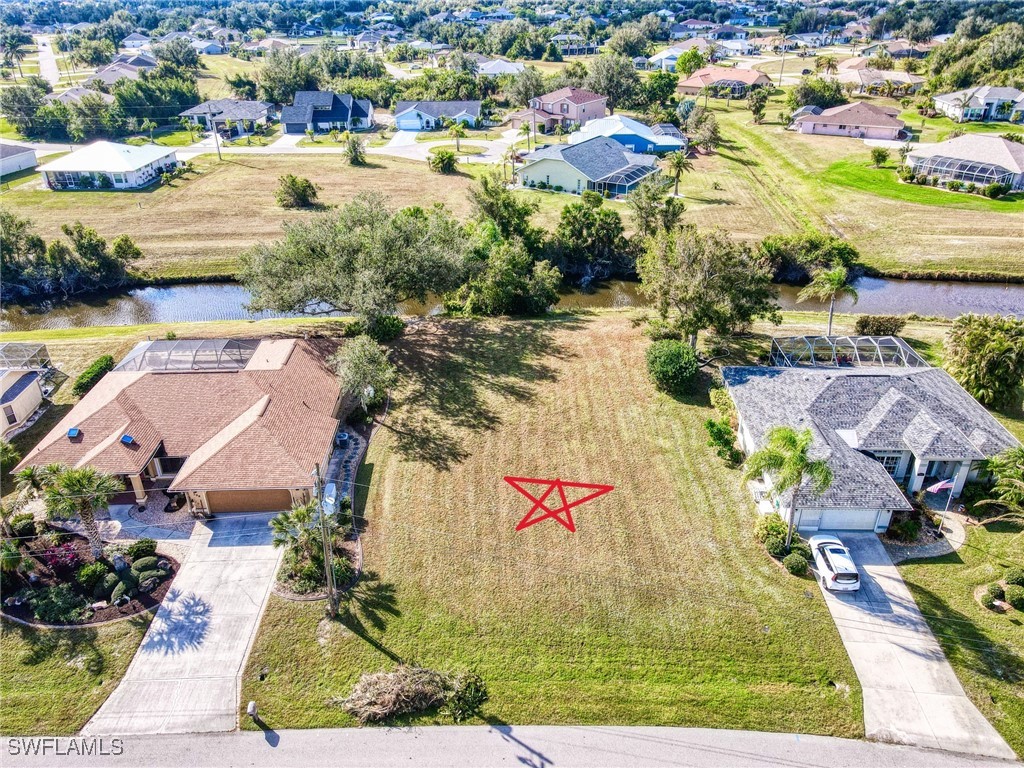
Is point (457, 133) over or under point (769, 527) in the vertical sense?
over

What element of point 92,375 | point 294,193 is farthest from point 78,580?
point 294,193

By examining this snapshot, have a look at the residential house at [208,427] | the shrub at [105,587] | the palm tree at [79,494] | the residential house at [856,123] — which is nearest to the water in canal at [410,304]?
the residential house at [208,427]

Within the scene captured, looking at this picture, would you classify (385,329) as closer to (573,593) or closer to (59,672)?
(573,593)

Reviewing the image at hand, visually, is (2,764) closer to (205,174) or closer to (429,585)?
(429,585)

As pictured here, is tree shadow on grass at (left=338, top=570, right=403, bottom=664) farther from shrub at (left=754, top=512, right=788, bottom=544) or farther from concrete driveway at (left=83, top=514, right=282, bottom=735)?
shrub at (left=754, top=512, right=788, bottom=544)

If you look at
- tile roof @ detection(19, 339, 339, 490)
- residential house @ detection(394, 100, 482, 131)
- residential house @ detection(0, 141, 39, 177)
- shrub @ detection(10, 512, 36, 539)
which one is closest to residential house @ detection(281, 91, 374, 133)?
residential house @ detection(394, 100, 482, 131)

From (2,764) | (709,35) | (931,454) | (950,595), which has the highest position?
(709,35)

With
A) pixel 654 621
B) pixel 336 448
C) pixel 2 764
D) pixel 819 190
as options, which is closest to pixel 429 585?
pixel 654 621
